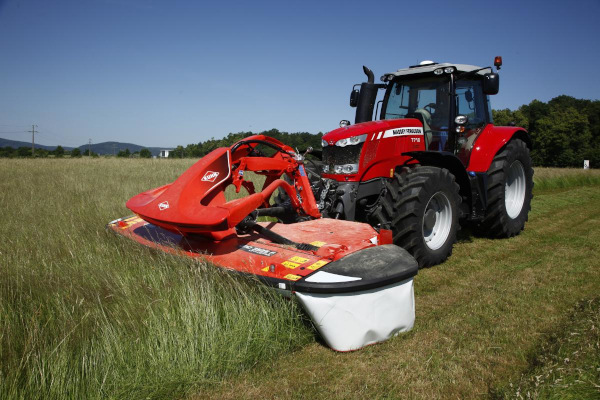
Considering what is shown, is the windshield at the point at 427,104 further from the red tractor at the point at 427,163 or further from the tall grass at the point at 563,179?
the tall grass at the point at 563,179

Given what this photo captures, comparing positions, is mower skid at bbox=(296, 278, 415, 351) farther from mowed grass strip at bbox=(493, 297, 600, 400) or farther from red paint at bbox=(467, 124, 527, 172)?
red paint at bbox=(467, 124, 527, 172)

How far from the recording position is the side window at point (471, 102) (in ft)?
19.6

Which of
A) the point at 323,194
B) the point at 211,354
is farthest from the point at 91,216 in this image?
the point at 211,354

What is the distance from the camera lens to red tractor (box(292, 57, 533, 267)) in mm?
4809

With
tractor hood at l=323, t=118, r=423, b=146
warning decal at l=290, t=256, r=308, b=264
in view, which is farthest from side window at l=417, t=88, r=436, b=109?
warning decal at l=290, t=256, r=308, b=264

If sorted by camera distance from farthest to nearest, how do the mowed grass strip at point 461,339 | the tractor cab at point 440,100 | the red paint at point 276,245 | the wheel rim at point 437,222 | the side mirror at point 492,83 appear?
the tractor cab at point 440,100, the side mirror at point 492,83, the wheel rim at point 437,222, the red paint at point 276,245, the mowed grass strip at point 461,339

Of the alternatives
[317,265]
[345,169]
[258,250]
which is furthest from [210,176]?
[345,169]

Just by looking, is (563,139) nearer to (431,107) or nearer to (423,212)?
(431,107)

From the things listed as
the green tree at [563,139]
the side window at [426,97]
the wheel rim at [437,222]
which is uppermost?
the green tree at [563,139]

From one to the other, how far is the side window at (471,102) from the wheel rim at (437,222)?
147cm

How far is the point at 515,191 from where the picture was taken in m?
6.97

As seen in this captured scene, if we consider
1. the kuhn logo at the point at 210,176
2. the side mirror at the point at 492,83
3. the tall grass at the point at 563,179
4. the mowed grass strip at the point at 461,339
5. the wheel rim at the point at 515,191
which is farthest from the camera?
the tall grass at the point at 563,179

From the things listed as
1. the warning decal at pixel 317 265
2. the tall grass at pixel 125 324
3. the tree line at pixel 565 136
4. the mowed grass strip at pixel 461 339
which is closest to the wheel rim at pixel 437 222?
the mowed grass strip at pixel 461 339

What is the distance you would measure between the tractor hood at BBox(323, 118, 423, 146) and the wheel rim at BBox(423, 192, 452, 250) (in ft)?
3.32
